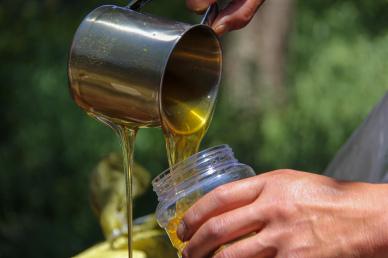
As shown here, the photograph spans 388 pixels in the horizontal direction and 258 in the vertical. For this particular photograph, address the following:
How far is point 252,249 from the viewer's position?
4.11 feet

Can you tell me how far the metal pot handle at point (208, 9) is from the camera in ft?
5.29

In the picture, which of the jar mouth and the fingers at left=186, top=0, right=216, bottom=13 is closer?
the jar mouth

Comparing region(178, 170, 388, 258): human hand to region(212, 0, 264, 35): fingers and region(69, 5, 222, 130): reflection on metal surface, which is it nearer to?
region(69, 5, 222, 130): reflection on metal surface

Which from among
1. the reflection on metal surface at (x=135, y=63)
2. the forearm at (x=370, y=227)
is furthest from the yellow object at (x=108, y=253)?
the forearm at (x=370, y=227)

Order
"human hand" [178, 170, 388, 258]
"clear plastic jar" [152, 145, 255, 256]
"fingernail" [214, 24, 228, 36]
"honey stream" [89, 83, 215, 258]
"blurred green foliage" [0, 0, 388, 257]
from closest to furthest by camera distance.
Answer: "human hand" [178, 170, 388, 258], "clear plastic jar" [152, 145, 255, 256], "honey stream" [89, 83, 215, 258], "fingernail" [214, 24, 228, 36], "blurred green foliage" [0, 0, 388, 257]

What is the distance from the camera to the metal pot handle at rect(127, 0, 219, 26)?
161cm

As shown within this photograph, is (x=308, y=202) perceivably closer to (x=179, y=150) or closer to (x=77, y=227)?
(x=179, y=150)

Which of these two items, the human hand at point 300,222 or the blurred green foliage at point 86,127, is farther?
the blurred green foliage at point 86,127

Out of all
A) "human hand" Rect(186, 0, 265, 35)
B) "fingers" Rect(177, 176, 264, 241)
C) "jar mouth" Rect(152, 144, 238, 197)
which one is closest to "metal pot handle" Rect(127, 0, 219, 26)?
"human hand" Rect(186, 0, 265, 35)

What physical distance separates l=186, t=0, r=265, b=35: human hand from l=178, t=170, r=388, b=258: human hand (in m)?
0.52

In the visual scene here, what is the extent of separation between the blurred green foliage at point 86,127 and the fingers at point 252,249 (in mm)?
2091

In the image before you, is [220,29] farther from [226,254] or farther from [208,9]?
[226,254]

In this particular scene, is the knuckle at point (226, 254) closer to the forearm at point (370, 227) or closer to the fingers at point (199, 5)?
the forearm at point (370, 227)

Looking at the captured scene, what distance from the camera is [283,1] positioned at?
5328 millimetres
